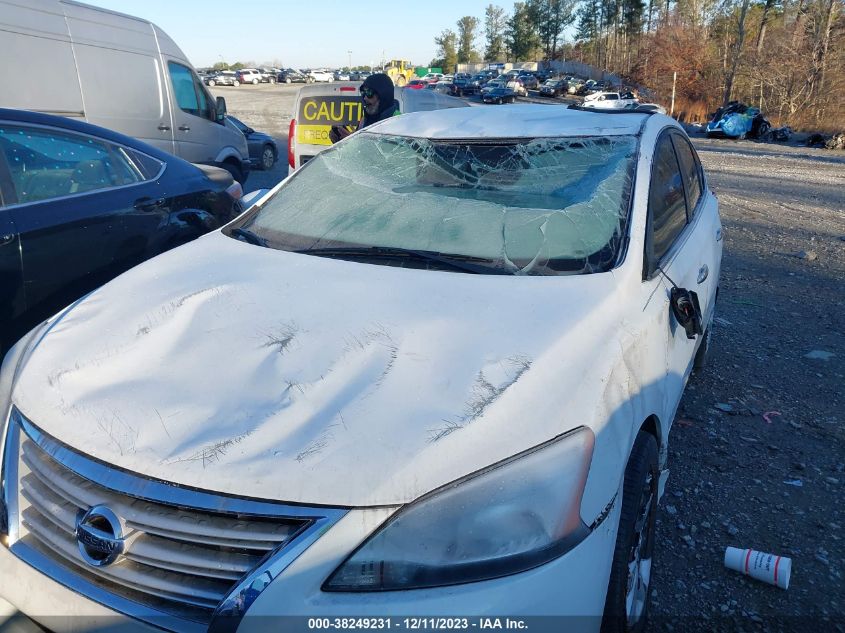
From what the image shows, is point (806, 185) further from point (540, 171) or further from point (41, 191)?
point (41, 191)

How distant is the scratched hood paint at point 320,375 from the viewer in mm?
1499

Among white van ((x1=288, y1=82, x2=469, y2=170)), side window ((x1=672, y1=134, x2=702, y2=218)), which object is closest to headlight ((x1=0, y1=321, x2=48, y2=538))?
side window ((x1=672, y1=134, x2=702, y2=218))

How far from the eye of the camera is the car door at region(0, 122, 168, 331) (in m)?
3.39

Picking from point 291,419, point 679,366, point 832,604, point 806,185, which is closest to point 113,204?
point 291,419

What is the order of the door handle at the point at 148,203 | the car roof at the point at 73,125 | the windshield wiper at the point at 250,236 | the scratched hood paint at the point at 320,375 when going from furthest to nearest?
the door handle at the point at 148,203
the car roof at the point at 73,125
the windshield wiper at the point at 250,236
the scratched hood paint at the point at 320,375

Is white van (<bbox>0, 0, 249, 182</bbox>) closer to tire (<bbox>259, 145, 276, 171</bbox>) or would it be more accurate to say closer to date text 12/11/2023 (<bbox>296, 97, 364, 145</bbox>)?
date text 12/11/2023 (<bbox>296, 97, 364, 145</bbox>)

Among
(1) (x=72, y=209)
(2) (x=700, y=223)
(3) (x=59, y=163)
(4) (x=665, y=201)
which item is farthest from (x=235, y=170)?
(4) (x=665, y=201)

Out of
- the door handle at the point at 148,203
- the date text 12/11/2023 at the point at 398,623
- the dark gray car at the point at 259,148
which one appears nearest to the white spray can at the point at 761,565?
the date text 12/11/2023 at the point at 398,623

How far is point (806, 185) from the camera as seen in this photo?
1289cm

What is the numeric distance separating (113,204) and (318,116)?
5065 mm

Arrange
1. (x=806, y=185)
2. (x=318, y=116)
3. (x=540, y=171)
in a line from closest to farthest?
(x=540, y=171), (x=318, y=116), (x=806, y=185)

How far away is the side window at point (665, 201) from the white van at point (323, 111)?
5577mm

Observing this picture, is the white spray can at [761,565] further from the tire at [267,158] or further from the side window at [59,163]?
the tire at [267,158]

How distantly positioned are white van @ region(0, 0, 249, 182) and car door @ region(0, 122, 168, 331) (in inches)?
151
